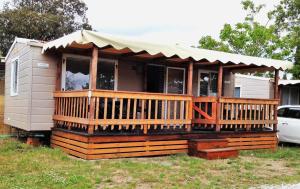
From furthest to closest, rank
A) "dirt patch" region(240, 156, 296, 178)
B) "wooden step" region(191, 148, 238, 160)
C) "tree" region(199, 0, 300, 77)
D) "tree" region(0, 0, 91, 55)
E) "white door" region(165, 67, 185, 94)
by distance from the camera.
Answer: "tree" region(0, 0, 91, 55) < "tree" region(199, 0, 300, 77) < "white door" region(165, 67, 185, 94) < "wooden step" region(191, 148, 238, 160) < "dirt patch" region(240, 156, 296, 178)

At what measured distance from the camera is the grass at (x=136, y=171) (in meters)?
5.80

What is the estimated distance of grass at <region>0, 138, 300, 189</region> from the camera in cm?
580

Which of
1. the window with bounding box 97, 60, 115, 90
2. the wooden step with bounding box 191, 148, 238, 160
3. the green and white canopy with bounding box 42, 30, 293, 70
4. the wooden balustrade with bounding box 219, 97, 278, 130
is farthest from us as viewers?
the window with bounding box 97, 60, 115, 90

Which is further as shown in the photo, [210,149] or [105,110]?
[210,149]

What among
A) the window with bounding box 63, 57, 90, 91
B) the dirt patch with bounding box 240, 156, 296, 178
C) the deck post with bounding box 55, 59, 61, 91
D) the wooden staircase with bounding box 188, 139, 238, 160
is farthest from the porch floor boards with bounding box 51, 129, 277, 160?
the window with bounding box 63, 57, 90, 91

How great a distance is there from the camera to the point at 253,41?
78.1 ft

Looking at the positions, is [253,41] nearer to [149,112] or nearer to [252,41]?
[252,41]

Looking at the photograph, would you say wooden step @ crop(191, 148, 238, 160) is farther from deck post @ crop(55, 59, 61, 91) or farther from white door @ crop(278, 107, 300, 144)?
deck post @ crop(55, 59, 61, 91)

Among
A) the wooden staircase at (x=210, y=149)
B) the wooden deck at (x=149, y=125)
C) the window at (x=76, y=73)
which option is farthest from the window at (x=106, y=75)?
the wooden staircase at (x=210, y=149)

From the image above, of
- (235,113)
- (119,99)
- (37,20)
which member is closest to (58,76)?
(119,99)

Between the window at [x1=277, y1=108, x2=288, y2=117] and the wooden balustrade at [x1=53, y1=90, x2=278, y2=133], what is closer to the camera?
the wooden balustrade at [x1=53, y1=90, x2=278, y2=133]

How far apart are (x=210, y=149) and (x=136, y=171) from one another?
2.77 m

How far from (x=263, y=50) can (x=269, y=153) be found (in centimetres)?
1497

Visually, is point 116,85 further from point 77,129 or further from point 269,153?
point 269,153
